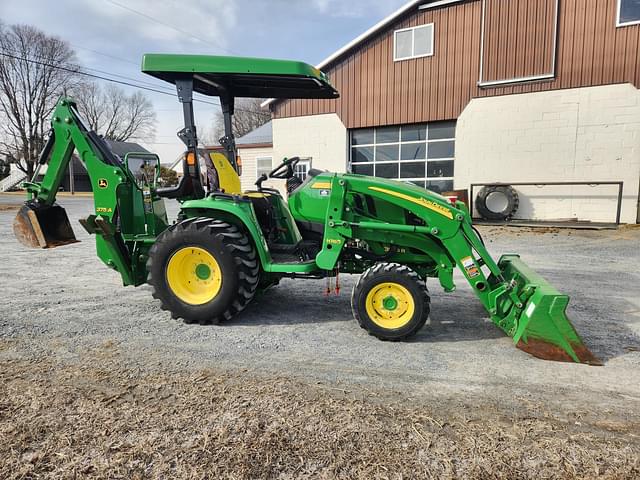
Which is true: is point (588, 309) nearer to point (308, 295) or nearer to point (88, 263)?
point (308, 295)

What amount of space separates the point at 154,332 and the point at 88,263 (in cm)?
404

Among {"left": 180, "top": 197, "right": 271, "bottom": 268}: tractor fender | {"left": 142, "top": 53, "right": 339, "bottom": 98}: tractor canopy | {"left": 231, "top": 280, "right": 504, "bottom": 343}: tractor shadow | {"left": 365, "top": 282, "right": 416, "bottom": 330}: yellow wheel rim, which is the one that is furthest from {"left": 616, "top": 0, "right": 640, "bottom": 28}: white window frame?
{"left": 180, "top": 197, "right": 271, "bottom": 268}: tractor fender

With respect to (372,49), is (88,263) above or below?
below

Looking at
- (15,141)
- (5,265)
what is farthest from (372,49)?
(15,141)

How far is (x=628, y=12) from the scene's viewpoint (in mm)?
10750

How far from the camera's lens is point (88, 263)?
24.0 ft

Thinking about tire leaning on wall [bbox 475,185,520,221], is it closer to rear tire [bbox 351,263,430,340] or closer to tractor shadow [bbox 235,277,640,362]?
tractor shadow [bbox 235,277,640,362]

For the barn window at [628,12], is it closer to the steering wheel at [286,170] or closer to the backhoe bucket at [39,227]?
the steering wheel at [286,170]

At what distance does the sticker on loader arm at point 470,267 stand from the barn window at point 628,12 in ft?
35.1

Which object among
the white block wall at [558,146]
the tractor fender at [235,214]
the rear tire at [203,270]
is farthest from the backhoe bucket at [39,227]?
the white block wall at [558,146]

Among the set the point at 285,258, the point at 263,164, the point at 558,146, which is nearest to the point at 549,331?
the point at 285,258

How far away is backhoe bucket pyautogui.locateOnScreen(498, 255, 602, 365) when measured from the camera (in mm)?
3258

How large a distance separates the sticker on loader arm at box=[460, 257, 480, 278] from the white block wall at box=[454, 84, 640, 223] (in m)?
9.56

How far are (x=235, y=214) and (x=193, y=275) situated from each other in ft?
2.47
